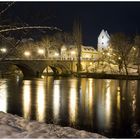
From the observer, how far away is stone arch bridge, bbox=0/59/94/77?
6374 centimetres

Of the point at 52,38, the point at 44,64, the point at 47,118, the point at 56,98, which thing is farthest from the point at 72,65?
the point at 47,118

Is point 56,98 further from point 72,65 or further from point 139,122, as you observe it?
point 72,65

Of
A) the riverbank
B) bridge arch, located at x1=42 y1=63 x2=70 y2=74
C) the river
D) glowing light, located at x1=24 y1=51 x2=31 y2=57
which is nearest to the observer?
the river

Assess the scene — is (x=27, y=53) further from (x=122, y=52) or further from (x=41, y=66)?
(x=122, y=52)

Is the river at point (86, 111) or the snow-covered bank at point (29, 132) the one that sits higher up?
the snow-covered bank at point (29, 132)

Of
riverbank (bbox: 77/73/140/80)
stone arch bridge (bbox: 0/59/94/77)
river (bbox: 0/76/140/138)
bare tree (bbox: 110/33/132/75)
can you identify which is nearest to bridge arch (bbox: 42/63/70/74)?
stone arch bridge (bbox: 0/59/94/77)

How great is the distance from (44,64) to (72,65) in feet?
22.1

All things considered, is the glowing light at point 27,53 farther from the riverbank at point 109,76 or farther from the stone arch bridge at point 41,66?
the riverbank at point 109,76

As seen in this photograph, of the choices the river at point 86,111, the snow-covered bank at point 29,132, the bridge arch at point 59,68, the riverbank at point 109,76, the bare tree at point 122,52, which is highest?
the bare tree at point 122,52

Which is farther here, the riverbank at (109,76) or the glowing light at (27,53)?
the glowing light at (27,53)

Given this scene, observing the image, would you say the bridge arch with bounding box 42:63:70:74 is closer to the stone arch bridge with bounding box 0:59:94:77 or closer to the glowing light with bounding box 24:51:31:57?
the stone arch bridge with bounding box 0:59:94:77

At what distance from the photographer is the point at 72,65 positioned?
233ft

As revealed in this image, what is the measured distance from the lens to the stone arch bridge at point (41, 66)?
63741 mm

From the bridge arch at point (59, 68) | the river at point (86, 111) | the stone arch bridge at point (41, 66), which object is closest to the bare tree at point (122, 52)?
the stone arch bridge at point (41, 66)
